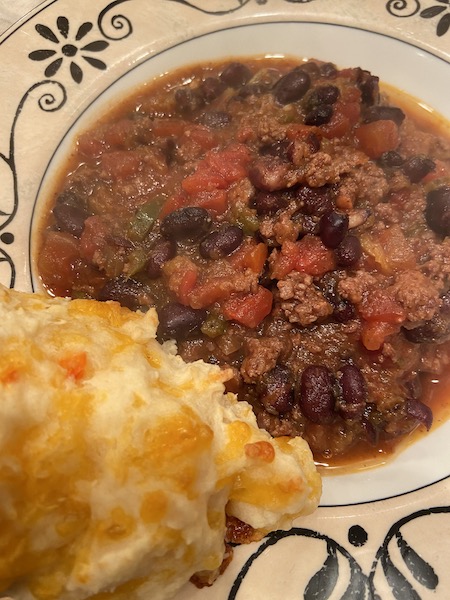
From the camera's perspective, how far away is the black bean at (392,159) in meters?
4.97

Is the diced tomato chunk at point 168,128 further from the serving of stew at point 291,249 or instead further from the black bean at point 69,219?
the black bean at point 69,219

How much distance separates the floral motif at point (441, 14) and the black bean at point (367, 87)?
84 cm

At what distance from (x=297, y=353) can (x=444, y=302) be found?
121 centimetres

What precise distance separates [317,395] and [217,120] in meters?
2.75

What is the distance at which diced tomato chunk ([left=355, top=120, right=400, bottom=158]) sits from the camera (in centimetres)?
505

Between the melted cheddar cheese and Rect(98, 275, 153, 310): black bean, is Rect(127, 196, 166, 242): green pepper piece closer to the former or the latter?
Rect(98, 275, 153, 310): black bean

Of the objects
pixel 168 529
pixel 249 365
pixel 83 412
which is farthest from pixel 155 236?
pixel 168 529

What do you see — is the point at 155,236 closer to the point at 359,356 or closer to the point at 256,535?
the point at 359,356

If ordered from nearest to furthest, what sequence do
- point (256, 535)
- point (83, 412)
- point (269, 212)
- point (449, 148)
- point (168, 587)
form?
point (83, 412), point (168, 587), point (256, 535), point (269, 212), point (449, 148)

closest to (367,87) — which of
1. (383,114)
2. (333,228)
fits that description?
(383,114)

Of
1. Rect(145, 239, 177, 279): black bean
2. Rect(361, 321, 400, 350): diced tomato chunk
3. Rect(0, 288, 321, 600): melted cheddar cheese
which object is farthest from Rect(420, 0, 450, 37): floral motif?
Rect(0, 288, 321, 600): melted cheddar cheese

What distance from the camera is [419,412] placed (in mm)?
4371

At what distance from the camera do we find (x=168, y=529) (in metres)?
2.74

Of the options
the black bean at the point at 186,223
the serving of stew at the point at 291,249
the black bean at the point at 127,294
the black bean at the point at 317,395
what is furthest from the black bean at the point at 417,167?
the black bean at the point at 127,294
